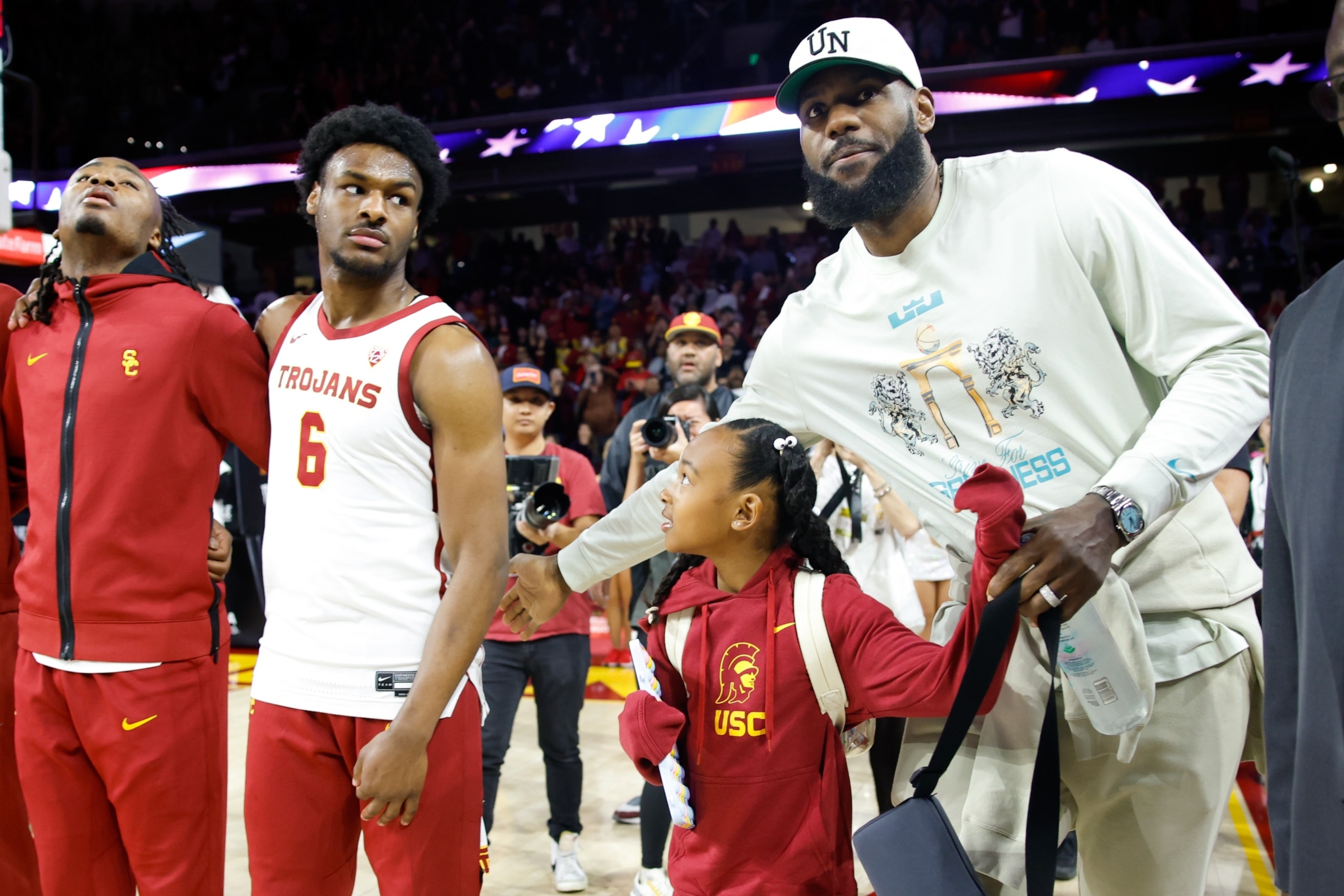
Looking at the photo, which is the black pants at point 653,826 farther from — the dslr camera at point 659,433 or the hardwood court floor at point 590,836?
the dslr camera at point 659,433

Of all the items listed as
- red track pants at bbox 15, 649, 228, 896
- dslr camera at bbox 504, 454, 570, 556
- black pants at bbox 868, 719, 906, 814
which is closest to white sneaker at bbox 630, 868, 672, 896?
black pants at bbox 868, 719, 906, 814

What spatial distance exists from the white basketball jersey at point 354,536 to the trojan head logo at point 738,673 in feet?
2.08

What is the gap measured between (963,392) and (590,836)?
3154mm

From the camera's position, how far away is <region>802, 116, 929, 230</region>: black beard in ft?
6.59

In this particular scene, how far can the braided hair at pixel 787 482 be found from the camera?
2406 millimetres

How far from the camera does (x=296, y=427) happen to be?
201 centimetres

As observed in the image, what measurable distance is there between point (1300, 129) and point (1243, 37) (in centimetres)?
291

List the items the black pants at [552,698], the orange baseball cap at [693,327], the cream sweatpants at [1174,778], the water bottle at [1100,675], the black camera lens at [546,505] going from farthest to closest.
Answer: the orange baseball cap at [693,327] < the black pants at [552,698] < the black camera lens at [546,505] < the cream sweatpants at [1174,778] < the water bottle at [1100,675]

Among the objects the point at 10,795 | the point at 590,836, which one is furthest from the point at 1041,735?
the point at 590,836

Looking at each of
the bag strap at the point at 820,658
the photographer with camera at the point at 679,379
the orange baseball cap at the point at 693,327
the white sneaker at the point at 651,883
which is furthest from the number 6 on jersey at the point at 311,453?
the orange baseball cap at the point at 693,327

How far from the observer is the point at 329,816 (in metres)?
1.93

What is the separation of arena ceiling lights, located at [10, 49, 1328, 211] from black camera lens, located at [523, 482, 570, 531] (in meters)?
7.01

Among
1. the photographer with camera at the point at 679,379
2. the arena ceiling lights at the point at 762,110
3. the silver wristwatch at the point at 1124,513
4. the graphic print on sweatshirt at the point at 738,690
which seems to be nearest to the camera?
the silver wristwatch at the point at 1124,513

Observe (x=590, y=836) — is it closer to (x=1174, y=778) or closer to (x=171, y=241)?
(x=171, y=241)
